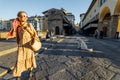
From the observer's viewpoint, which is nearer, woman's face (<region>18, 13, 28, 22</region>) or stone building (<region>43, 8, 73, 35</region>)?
woman's face (<region>18, 13, 28, 22</region>)

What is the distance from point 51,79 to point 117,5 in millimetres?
20655

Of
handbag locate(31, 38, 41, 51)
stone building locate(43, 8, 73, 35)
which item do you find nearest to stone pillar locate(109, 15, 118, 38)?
stone building locate(43, 8, 73, 35)

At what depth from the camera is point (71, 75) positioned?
155 inches

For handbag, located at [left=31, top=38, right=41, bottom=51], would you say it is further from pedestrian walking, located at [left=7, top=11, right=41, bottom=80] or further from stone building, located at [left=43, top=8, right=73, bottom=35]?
stone building, located at [left=43, top=8, right=73, bottom=35]

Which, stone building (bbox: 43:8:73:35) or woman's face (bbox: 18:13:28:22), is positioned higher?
stone building (bbox: 43:8:73:35)

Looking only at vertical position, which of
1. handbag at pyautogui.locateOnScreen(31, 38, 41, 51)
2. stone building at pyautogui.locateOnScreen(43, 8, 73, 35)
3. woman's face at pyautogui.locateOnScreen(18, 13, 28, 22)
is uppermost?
stone building at pyautogui.locateOnScreen(43, 8, 73, 35)

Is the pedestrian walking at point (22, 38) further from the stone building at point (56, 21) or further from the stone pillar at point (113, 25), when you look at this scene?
the stone building at point (56, 21)

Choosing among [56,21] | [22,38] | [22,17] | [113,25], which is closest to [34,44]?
[22,38]

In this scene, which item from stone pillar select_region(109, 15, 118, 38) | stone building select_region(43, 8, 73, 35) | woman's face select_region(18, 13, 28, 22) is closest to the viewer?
woman's face select_region(18, 13, 28, 22)

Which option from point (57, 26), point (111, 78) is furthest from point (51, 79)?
point (57, 26)

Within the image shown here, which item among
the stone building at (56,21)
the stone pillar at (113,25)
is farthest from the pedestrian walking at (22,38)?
the stone building at (56,21)

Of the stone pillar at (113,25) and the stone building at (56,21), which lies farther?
the stone building at (56,21)

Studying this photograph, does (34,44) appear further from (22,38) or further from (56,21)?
(56,21)

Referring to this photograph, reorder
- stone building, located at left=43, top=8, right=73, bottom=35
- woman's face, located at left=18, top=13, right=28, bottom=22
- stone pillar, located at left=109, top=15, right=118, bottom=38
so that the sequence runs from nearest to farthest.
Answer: woman's face, located at left=18, top=13, right=28, bottom=22 < stone pillar, located at left=109, top=15, right=118, bottom=38 < stone building, located at left=43, top=8, right=73, bottom=35
